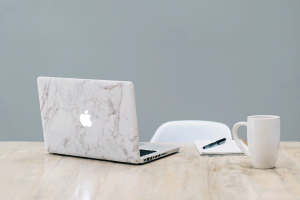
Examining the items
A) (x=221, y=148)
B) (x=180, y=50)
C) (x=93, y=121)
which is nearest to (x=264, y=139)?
(x=221, y=148)

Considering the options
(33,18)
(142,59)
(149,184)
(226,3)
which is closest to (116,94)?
(149,184)

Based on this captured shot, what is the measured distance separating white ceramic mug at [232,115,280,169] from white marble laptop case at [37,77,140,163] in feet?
1.14

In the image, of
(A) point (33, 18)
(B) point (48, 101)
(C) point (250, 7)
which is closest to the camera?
(B) point (48, 101)

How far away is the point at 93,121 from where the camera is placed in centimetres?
114

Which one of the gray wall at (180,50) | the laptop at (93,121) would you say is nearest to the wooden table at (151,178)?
the laptop at (93,121)

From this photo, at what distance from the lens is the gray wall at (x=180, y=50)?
2.81 metres

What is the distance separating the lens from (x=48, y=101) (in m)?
1.24

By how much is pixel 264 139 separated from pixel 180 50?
1.92 meters

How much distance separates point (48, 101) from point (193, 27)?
6.05 feet

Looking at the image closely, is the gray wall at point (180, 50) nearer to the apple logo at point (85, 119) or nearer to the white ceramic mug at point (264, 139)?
the apple logo at point (85, 119)

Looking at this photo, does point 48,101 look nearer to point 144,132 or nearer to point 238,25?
point 144,132

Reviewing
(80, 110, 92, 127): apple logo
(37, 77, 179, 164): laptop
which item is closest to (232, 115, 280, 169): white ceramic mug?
(37, 77, 179, 164): laptop

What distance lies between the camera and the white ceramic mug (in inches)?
39.3

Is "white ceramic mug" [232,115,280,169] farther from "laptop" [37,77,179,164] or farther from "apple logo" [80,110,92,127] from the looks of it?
"apple logo" [80,110,92,127]
